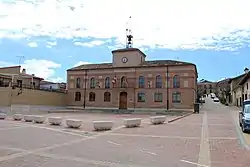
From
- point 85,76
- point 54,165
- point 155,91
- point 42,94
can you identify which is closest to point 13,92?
point 42,94

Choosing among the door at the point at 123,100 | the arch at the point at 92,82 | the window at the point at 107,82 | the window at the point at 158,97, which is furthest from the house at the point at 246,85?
the arch at the point at 92,82

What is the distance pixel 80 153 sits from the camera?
1035 cm

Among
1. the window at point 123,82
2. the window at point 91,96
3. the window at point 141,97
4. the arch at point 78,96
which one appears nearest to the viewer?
the window at point 141,97

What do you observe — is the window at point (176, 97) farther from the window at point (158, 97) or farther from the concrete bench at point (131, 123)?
the concrete bench at point (131, 123)

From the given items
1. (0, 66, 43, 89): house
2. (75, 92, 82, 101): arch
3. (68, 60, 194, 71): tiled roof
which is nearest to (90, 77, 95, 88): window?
(68, 60, 194, 71): tiled roof

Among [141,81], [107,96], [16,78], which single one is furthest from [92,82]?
[16,78]

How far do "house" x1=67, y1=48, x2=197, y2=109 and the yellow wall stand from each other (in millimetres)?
3657

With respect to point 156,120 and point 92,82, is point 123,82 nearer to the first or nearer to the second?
point 92,82

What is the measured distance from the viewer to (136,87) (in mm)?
49156

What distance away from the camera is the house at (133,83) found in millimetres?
46094

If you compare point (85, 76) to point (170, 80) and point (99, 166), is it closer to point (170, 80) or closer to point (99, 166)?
point (170, 80)

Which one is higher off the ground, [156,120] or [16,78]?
[16,78]

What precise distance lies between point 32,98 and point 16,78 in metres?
7.17

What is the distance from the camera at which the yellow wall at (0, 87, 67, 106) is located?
132 feet
